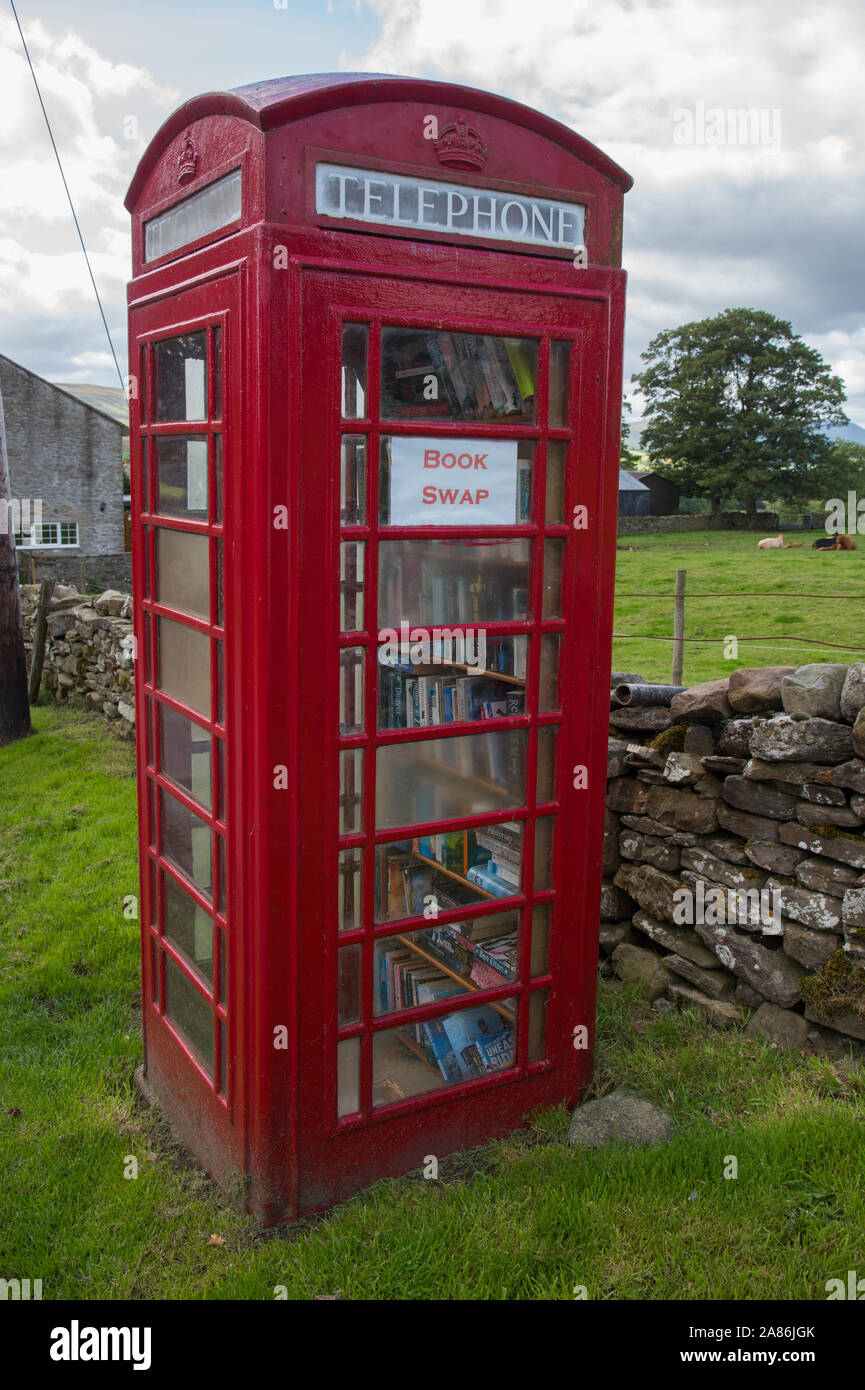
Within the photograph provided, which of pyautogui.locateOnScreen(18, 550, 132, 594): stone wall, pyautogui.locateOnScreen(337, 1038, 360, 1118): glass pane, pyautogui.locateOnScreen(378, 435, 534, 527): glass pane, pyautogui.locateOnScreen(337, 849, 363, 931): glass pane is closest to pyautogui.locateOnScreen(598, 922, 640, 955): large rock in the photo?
pyautogui.locateOnScreen(337, 1038, 360, 1118): glass pane

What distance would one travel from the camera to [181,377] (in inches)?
133

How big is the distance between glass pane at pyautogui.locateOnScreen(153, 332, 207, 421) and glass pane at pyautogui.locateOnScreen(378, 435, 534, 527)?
0.67 m

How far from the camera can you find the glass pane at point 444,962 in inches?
137

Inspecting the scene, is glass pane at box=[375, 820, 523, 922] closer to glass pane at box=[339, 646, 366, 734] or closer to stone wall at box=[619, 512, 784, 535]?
glass pane at box=[339, 646, 366, 734]

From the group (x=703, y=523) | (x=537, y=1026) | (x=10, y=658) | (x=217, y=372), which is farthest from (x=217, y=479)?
(x=703, y=523)

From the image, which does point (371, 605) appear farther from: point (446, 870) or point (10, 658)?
point (10, 658)

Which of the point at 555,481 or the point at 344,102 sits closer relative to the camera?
the point at 344,102

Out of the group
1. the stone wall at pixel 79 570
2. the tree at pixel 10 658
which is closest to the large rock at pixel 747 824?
the tree at pixel 10 658

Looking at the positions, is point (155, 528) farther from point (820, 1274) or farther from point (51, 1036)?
point (820, 1274)

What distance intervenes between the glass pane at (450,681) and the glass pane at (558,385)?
2.45 feet

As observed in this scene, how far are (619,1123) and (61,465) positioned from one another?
3508 centimetres

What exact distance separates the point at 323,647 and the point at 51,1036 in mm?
2619

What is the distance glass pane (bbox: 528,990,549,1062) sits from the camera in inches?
148
